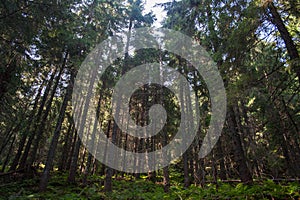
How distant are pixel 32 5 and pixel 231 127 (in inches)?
397

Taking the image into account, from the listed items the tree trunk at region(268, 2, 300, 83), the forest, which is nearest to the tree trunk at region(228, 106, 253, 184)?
the forest

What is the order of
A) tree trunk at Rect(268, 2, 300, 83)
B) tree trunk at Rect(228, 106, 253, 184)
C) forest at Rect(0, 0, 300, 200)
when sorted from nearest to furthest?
1. tree trunk at Rect(268, 2, 300, 83)
2. forest at Rect(0, 0, 300, 200)
3. tree trunk at Rect(228, 106, 253, 184)

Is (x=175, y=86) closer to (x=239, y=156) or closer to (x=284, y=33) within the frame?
(x=239, y=156)

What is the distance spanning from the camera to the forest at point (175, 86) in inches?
252

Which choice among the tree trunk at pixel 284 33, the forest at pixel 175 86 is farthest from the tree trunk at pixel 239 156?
the tree trunk at pixel 284 33

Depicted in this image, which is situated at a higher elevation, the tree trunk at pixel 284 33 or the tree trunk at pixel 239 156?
the tree trunk at pixel 284 33

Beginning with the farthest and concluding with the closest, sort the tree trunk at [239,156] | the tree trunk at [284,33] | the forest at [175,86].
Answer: the tree trunk at [239,156]
the forest at [175,86]
the tree trunk at [284,33]

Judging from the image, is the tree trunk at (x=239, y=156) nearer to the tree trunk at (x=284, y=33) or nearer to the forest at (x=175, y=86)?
the forest at (x=175, y=86)

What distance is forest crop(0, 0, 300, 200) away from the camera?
6.40 meters

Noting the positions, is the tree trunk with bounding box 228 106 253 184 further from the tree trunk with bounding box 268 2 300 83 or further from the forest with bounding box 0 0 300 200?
the tree trunk with bounding box 268 2 300 83

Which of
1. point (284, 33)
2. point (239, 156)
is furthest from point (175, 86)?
point (284, 33)

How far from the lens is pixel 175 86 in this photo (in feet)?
56.1

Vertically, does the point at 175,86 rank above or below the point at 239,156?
above

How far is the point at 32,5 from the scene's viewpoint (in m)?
7.86
